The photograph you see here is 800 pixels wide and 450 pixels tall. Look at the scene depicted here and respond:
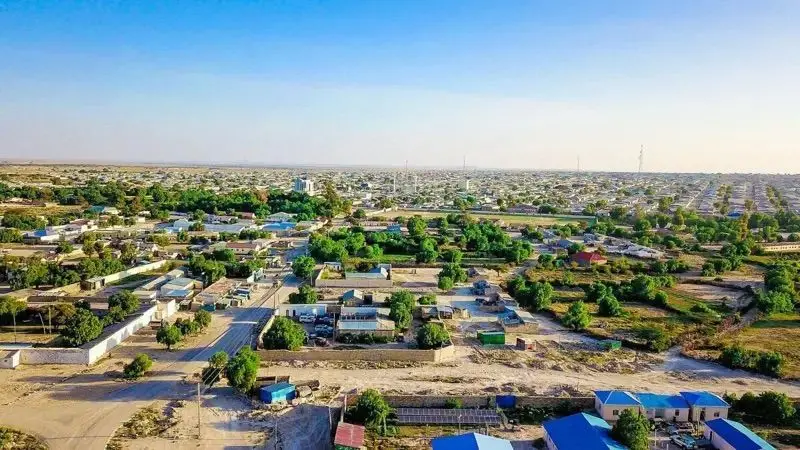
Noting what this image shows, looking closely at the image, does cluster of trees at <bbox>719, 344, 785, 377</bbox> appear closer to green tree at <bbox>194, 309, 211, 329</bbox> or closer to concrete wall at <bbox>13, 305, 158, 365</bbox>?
green tree at <bbox>194, 309, 211, 329</bbox>

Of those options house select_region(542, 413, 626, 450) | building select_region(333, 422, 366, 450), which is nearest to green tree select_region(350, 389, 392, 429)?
building select_region(333, 422, 366, 450)

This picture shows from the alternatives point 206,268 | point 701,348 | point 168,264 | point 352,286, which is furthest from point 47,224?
point 701,348

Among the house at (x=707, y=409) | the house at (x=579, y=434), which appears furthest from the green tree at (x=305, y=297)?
the house at (x=707, y=409)

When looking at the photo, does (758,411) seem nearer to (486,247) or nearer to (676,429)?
(676,429)

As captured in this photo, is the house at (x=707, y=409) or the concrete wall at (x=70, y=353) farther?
the concrete wall at (x=70, y=353)

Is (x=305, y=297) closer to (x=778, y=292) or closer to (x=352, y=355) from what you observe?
(x=352, y=355)

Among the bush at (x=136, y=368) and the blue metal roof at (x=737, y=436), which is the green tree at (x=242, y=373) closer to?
the bush at (x=136, y=368)

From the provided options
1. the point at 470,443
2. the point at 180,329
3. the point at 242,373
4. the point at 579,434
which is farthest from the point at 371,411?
the point at 180,329
